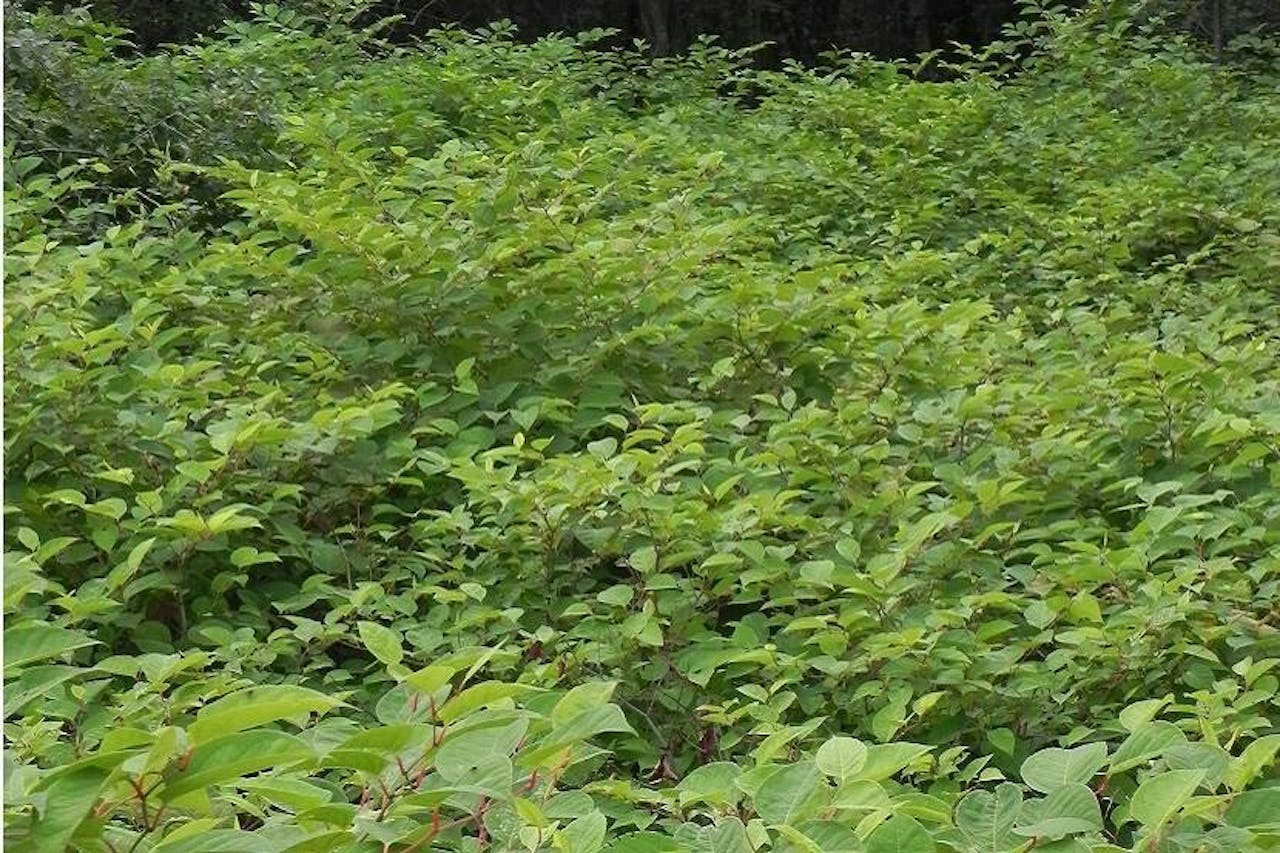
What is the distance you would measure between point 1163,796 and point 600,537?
55.3 inches

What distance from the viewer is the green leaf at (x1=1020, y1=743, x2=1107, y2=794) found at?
3.12 ft

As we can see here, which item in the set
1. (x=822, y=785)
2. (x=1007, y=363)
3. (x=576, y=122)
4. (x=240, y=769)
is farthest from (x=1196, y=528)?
(x=576, y=122)

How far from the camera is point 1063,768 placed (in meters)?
0.96

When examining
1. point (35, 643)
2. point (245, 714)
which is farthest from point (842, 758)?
point (35, 643)

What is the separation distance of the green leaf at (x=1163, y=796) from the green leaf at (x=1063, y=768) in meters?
0.04

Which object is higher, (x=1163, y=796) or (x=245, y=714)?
(x=245, y=714)

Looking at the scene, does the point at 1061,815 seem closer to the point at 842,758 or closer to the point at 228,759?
the point at 842,758

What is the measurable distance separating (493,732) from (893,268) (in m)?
3.17

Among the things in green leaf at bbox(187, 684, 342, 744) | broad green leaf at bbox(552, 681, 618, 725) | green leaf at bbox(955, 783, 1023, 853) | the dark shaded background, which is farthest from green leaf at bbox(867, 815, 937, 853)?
the dark shaded background

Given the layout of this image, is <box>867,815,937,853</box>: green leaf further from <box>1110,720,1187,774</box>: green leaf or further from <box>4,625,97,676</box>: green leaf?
<box>4,625,97,676</box>: green leaf

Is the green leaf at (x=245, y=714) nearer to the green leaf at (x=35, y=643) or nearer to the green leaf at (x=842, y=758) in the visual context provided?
the green leaf at (x=35, y=643)

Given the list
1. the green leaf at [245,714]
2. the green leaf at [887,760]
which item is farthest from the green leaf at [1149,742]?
the green leaf at [245,714]

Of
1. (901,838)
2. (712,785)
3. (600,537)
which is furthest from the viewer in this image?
(600,537)

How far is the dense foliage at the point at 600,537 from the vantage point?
0.93m
